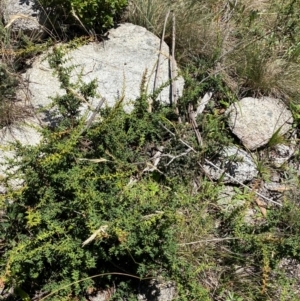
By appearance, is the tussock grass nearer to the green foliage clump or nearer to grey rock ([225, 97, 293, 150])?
grey rock ([225, 97, 293, 150])

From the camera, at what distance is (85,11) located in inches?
141

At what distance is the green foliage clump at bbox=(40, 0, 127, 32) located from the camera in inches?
139

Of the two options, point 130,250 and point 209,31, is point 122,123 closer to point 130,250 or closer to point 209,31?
point 130,250

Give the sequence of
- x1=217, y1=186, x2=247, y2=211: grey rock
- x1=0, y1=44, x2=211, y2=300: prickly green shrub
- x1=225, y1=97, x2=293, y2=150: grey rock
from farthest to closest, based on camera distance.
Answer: x1=225, y1=97, x2=293, y2=150: grey rock
x1=217, y1=186, x2=247, y2=211: grey rock
x1=0, y1=44, x2=211, y2=300: prickly green shrub


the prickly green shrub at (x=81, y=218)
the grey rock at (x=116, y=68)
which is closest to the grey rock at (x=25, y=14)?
the grey rock at (x=116, y=68)

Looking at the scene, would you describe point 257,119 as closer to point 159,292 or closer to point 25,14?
point 159,292

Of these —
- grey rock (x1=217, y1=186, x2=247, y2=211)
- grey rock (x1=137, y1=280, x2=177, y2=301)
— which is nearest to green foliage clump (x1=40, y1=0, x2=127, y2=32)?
grey rock (x1=217, y1=186, x2=247, y2=211)

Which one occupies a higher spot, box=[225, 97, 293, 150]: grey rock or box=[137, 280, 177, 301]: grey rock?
box=[225, 97, 293, 150]: grey rock

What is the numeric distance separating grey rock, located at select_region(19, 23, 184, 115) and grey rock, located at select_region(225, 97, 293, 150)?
0.47m

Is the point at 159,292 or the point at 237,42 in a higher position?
the point at 237,42

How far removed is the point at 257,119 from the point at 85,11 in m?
1.47

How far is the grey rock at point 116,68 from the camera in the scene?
3586 millimetres

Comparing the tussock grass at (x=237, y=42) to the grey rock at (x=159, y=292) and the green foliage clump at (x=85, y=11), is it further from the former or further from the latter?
the grey rock at (x=159, y=292)

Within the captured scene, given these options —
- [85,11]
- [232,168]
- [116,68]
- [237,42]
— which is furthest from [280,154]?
[85,11]
